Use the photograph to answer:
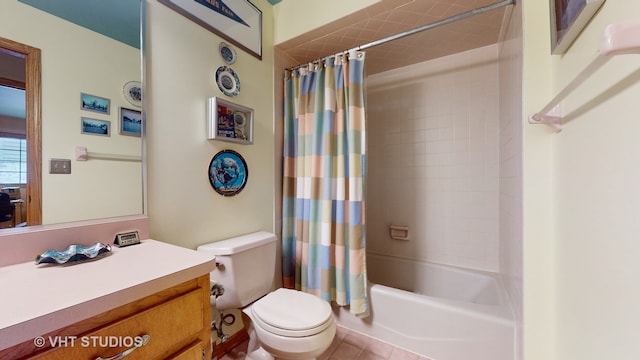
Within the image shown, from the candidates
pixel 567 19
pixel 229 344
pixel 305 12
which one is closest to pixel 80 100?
pixel 305 12

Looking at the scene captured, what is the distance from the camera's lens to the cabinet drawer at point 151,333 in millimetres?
503

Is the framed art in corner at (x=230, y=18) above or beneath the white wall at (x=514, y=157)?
above

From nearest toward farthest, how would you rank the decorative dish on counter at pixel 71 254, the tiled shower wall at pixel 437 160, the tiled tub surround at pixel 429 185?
1. the decorative dish on counter at pixel 71 254
2. the tiled tub surround at pixel 429 185
3. the tiled shower wall at pixel 437 160

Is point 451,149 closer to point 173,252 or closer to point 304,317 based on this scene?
point 304,317

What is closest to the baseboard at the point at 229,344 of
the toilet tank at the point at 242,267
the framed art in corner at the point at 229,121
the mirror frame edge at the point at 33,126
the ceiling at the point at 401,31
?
the toilet tank at the point at 242,267

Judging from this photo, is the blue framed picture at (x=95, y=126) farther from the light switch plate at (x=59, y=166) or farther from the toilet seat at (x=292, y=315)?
the toilet seat at (x=292, y=315)

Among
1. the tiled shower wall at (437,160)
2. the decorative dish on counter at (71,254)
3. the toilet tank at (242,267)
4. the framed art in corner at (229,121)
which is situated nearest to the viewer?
the decorative dish on counter at (71,254)

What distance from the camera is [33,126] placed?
77 centimetres

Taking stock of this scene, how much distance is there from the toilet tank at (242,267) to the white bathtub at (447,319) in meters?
0.67

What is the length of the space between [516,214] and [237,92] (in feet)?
5.41

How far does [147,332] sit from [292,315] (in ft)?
2.00

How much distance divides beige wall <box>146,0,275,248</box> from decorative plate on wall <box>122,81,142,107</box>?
42mm

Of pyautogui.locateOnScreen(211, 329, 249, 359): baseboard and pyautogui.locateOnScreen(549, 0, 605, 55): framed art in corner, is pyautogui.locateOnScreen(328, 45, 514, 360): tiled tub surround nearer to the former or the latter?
pyautogui.locateOnScreen(211, 329, 249, 359): baseboard

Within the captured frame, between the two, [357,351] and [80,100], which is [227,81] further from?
[357,351]
